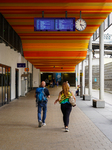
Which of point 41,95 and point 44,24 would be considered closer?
point 41,95

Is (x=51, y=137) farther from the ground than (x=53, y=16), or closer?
closer

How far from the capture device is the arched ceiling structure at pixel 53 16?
701 centimetres

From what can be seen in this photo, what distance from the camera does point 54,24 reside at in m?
7.03

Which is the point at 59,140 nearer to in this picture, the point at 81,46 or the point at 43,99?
the point at 43,99

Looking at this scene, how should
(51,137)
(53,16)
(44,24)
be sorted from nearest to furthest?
(51,137) < (44,24) < (53,16)

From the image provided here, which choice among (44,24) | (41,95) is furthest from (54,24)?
(41,95)

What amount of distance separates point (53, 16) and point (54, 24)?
1.40 meters

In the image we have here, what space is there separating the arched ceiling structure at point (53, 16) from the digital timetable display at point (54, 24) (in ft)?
1.77

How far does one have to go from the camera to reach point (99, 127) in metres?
6.20

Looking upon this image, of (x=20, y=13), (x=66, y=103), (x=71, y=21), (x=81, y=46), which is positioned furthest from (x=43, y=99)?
(x=81, y=46)

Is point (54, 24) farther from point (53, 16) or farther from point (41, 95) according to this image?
point (41, 95)

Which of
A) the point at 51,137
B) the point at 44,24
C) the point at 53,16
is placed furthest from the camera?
the point at 53,16

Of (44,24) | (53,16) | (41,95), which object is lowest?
(41,95)

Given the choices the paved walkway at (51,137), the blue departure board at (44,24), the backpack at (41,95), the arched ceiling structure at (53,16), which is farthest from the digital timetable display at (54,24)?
the paved walkway at (51,137)
